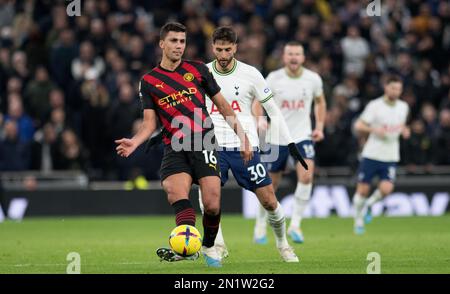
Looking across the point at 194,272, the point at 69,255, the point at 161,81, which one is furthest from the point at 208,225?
the point at 69,255

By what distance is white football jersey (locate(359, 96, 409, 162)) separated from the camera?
19016mm

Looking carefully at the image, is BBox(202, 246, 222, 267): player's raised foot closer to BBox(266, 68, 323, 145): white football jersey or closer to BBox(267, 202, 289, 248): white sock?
BBox(267, 202, 289, 248): white sock

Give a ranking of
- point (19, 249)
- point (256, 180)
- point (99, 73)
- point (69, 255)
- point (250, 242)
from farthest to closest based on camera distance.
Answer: point (99, 73) → point (250, 242) → point (19, 249) → point (69, 255) → point (256, 180)

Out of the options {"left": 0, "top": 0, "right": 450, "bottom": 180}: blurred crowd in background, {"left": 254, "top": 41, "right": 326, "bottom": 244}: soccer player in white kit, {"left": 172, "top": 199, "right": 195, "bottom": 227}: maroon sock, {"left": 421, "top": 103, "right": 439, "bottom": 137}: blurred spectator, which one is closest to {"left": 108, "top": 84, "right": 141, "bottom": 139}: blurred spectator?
{"left": 0, "top": 0, "right": 450, "bottom": 180}: blurred crowd in background

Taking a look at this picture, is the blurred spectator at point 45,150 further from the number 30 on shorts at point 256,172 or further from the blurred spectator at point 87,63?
the number 30 on shorts at point 256,172

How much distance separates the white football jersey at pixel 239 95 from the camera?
41.3 ft

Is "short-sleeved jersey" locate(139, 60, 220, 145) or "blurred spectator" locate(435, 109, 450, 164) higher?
"short-sleeved jersey" locate(139, 60, 220, 145)

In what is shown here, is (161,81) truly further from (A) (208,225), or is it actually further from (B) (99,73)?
(B) (99,73)

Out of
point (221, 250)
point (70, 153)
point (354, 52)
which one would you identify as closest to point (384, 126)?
point (354, 52)

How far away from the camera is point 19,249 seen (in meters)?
14.6

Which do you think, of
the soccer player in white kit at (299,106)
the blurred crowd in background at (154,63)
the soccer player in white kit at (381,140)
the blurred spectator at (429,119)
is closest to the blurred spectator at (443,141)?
the blurred crowd in background at (154,63)

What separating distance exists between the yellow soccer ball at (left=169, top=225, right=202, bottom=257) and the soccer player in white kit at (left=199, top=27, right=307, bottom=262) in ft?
4.95

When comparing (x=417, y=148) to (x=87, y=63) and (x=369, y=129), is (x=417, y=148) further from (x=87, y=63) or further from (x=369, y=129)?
(x=87, y=63)
